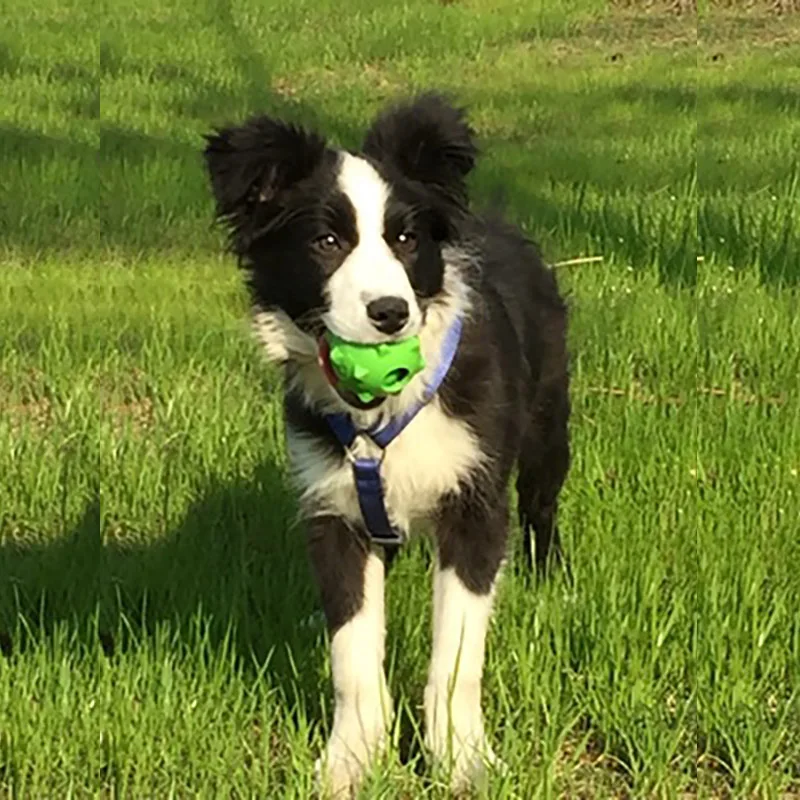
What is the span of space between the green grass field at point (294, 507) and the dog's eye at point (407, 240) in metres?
0.92

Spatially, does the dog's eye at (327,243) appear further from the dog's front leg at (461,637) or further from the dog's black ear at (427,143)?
the dog's front leg at (461,637)

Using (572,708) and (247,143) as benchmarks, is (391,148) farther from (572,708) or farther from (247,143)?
(572,708)

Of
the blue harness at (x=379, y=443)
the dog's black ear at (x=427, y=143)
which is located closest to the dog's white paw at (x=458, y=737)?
the blue harness at (x=379, y=443)

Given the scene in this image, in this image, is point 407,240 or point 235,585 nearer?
point 407,240

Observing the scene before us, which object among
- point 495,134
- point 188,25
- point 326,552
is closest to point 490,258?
point 326,552

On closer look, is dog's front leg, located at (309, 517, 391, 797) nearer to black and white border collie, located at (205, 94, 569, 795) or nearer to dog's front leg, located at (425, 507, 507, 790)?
black and white border collie, located at (205, 94, 569, 795)

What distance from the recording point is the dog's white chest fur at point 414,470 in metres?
3.43

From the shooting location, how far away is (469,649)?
10.9 ft

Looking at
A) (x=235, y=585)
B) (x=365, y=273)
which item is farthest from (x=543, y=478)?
(x=365, y=273)

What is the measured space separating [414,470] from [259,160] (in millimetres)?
753

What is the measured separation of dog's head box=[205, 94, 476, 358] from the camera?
3.24m

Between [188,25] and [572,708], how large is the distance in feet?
38.6

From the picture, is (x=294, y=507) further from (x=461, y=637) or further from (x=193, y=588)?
(x=461, y=637)

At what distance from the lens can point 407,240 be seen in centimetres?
328
